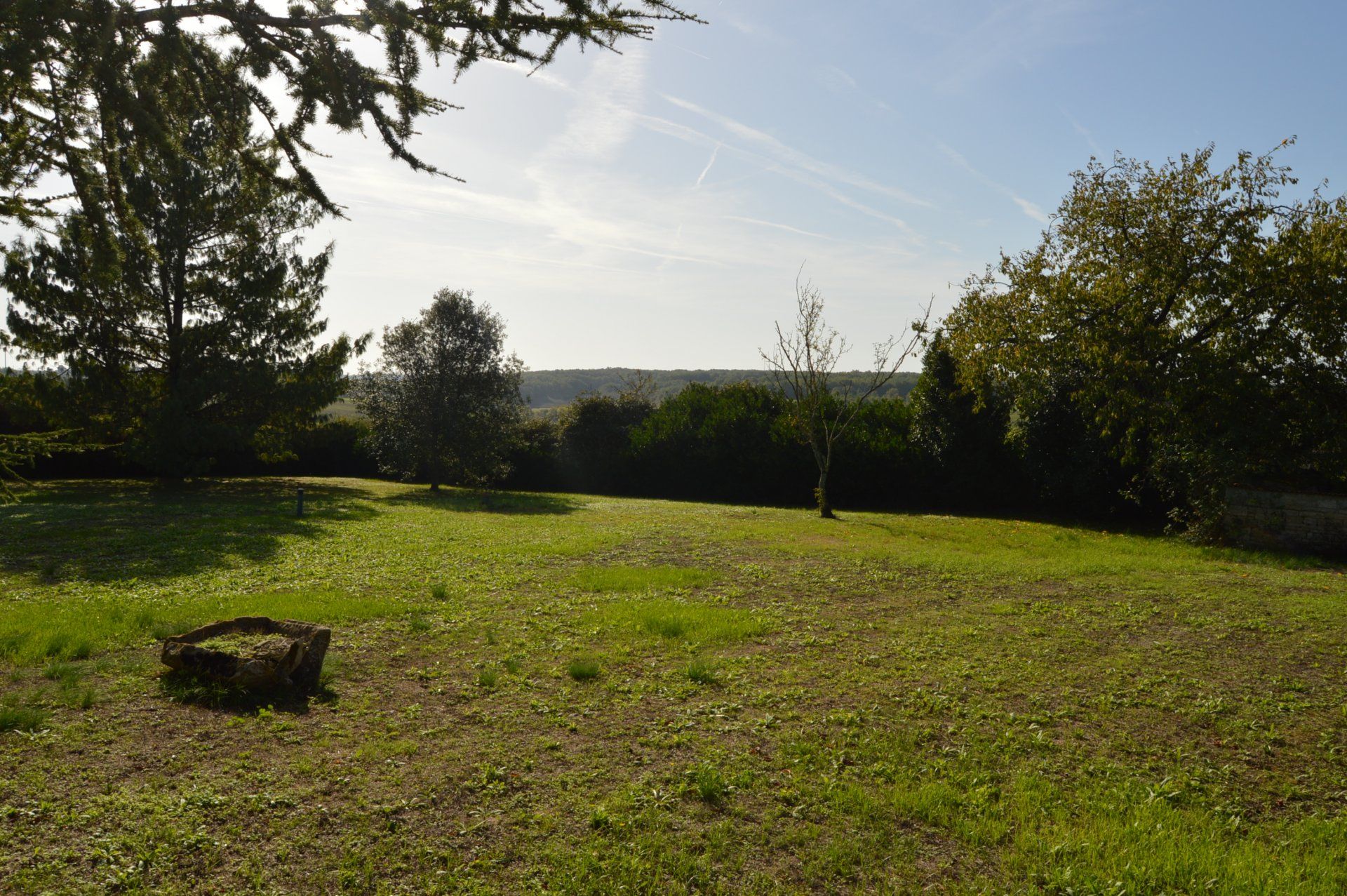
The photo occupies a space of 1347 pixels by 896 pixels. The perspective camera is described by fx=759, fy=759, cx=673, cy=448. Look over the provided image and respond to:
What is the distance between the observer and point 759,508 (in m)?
25.0

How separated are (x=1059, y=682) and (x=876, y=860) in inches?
152

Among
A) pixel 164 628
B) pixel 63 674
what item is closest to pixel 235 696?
pixel 63 674

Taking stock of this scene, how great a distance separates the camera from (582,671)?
22.8 feet

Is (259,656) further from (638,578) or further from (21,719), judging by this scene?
(638,578)

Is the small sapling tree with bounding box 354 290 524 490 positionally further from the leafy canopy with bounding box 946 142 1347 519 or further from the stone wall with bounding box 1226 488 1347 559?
the stone wall with bounding box 1226 488 1347 559

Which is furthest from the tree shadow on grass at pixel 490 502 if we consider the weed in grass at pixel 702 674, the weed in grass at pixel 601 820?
the weed in grass at pixel 601 820

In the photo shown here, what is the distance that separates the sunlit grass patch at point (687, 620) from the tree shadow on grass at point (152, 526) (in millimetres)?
6649

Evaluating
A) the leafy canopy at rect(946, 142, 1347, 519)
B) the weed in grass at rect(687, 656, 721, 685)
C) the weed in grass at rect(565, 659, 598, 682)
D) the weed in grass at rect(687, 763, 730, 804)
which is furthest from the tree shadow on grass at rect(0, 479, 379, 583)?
the leafy canopy at rect(946, 142, 1347, 519)

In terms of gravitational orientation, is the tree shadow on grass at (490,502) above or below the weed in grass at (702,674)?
below

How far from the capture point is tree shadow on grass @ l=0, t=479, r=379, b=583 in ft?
39.0

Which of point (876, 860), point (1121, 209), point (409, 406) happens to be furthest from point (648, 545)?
point (409, 406)

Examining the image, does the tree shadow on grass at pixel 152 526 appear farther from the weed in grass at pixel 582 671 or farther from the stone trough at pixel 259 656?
the weed in grass at pixel 582 671

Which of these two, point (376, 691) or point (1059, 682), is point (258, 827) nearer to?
point (376, 691)

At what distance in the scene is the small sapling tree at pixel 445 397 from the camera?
28.7m
